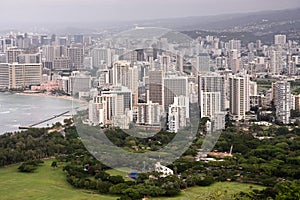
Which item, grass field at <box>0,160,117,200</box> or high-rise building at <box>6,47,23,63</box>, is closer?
grass field at <box>0,160,117,200</box>

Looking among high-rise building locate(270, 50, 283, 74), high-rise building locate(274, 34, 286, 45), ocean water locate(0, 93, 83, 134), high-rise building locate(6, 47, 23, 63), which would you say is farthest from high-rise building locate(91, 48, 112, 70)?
high-rise building locate(274, 34, 286, 45)

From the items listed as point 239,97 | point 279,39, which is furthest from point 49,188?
point 279,39

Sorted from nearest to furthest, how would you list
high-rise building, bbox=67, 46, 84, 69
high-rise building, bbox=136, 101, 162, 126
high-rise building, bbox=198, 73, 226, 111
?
high-rise building, bbox=136, 101, 162, 126 → high-rise building, bbox=198, 73, 226, 111 → high-rise building, bbox=67, 46, 84, 69

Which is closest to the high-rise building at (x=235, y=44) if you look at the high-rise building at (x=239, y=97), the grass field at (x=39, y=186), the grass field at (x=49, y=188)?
the high-rise building at (x=239, y=97)

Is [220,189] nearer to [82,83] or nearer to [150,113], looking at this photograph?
[150,113]

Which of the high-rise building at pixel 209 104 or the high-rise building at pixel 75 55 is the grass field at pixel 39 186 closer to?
the high-rise building at pixel 209 104

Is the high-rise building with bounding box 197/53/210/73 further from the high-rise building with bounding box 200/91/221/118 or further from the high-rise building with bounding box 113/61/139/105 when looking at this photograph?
the high-rise building with bounding box 113/61/139/105

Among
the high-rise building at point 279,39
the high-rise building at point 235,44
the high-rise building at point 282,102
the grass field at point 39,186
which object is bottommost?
the grass field at point 39,186
